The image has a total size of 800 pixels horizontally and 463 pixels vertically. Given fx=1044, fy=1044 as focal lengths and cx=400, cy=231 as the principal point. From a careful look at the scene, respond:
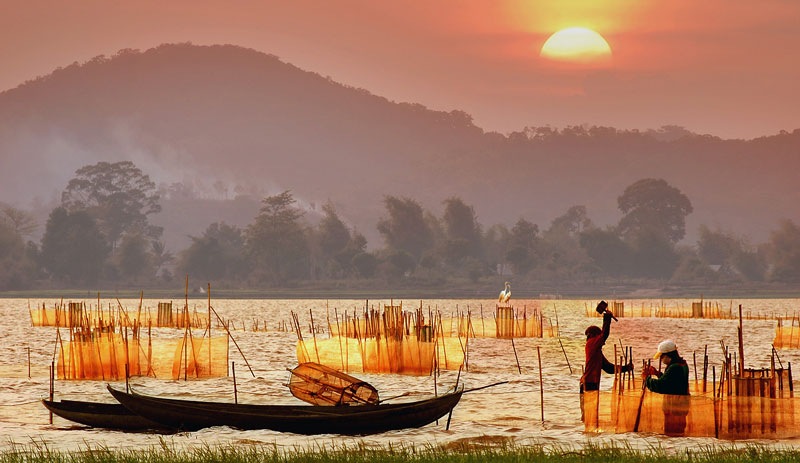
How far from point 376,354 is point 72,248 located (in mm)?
142565

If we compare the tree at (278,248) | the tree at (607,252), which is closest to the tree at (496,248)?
the tree at (607,252)

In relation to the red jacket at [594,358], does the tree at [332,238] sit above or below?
above

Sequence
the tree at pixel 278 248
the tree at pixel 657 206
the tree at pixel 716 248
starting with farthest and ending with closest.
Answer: the tree at pixel 657 206 → the tree at pixel 716 248 → the tree at pixel 278 248

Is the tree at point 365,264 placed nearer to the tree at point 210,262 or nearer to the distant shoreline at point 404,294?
the distant shoreline at point 404,294

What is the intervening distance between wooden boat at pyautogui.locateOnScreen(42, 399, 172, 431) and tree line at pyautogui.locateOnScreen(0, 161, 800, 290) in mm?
137741

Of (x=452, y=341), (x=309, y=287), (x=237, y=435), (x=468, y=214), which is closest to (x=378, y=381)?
(x=452, y=341)

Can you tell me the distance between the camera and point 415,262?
527ft

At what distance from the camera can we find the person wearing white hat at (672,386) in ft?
47.8

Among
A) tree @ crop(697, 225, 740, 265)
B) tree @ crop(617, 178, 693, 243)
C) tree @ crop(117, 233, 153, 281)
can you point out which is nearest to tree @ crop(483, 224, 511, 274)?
tree @ crop(617, 178, 693, 243)

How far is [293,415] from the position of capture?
50.6 ft

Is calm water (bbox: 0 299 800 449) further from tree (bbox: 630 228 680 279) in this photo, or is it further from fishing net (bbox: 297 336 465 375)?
tree (bbox: 630 228 680 279)

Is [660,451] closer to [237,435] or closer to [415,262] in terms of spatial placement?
[237,435]

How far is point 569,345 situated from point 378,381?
14.0m

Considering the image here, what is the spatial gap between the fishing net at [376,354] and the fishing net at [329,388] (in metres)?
5.86
